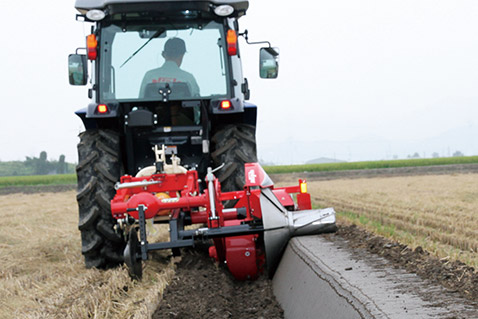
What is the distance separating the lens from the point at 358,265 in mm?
3092

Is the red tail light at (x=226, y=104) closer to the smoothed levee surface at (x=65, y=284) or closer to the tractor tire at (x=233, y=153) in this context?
Answer: the tractor tire at (x=233, y=153)

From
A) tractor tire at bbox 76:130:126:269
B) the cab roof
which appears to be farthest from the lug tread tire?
the cab roof

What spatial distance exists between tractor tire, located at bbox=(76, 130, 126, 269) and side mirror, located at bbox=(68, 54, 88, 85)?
76 cm

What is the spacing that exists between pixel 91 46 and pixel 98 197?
1.44 meters

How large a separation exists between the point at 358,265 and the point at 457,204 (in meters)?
6.36

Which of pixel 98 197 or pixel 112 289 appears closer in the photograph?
pixel 112 289

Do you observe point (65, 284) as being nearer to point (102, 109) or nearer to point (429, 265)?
point (102, 109)

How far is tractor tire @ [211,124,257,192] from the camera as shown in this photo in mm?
4871

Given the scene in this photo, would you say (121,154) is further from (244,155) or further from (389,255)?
(389,255)

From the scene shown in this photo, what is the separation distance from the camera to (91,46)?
512cm

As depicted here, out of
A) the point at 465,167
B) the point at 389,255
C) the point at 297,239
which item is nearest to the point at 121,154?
the point at 297,239

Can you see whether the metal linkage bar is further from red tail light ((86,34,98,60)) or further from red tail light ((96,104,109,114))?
red tail light ((86,34,98,60))

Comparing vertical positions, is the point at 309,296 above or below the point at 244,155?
below

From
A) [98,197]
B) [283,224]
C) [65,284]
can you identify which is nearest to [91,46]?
→ [98,197]
